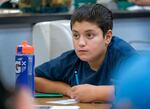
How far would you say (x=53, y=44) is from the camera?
270cm

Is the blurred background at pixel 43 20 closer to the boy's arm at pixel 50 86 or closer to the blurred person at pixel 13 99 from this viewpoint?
the boy's arm at pixel 50 86

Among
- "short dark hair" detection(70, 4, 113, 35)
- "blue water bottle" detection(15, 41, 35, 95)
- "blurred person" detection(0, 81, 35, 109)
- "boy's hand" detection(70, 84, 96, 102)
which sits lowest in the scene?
"boy's hand" detection(70, 84, 96, 102)

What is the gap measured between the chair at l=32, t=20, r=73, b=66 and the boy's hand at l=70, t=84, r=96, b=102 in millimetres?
902

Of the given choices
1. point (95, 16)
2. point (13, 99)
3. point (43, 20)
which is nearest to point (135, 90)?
point (13, 99)

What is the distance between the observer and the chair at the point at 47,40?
2.64 m

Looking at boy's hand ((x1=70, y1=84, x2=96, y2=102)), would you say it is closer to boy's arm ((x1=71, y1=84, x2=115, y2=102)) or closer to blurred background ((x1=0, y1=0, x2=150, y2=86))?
boy's arm ((x1=71, y1=84, x2=115, y2=102))

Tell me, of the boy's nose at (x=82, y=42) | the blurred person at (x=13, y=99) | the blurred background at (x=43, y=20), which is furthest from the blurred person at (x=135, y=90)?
the blurred background at (x=43, y=20)

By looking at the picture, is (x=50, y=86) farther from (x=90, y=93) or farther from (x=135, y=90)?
(x=135, y=90)

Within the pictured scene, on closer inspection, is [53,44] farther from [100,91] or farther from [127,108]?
[127,108]

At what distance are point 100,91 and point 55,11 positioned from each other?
5.09ft

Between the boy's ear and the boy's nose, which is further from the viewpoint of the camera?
the boy's ear

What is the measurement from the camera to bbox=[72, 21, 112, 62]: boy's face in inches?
71.4

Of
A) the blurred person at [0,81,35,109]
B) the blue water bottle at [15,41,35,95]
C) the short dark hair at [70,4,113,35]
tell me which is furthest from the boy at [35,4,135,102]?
the blurred person at [0,81,35,109]

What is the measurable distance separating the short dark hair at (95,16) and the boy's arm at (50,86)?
0.29 m
